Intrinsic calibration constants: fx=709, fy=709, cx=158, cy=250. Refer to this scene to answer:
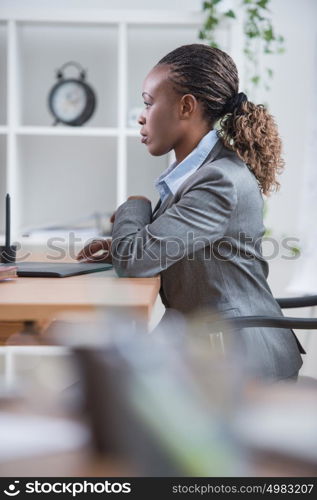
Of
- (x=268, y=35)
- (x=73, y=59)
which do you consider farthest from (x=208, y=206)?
(x=73, y=59)

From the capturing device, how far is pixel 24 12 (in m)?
2.90

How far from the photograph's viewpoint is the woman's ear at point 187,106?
155 cm

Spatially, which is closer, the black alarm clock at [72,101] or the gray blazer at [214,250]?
the gray blazer at [214,250]

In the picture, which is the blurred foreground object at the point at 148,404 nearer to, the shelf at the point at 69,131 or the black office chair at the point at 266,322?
the black office chair at the point at 266,322

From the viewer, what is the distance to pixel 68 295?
1.19 m

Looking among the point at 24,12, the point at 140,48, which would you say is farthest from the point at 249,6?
the point at 24,12

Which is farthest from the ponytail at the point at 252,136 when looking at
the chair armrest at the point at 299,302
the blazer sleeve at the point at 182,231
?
the chair armrest at the point at 299,302

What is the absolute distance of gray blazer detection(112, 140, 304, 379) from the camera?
1411 mm

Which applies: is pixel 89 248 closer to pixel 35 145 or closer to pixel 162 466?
pixel 162 466

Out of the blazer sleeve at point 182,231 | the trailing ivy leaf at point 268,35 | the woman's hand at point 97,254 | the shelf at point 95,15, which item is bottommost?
the woman's hand at point 97,254

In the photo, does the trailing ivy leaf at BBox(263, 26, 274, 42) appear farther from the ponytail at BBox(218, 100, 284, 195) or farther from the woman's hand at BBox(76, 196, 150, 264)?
the woman's hand at BBox(76, 196, 150, 264)

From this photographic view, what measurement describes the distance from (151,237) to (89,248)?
354 millimetres

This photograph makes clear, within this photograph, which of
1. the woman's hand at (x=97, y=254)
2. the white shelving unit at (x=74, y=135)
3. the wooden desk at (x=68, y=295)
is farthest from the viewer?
the white shelving unit at (x=74, y=135)

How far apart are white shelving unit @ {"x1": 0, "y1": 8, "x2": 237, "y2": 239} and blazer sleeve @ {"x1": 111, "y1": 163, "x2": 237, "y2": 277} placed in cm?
157
